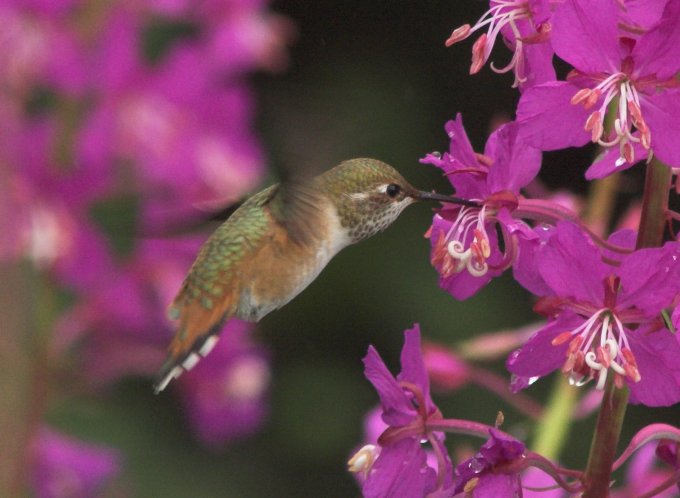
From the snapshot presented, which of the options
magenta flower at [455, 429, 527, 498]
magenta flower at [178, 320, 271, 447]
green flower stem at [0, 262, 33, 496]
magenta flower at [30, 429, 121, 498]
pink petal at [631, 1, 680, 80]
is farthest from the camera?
magenta flower at [178, 320, 271, 447]

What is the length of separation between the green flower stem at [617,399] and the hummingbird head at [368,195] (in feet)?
1.91

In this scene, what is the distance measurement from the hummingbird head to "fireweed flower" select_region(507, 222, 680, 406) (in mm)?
600

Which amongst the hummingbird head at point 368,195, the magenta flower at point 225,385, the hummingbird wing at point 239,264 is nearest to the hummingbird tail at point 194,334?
→ the hummingbird wing at point 239,264

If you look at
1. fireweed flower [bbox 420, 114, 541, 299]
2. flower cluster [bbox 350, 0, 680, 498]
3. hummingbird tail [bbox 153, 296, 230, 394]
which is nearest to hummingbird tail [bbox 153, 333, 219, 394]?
hummingbird tail [bbox 153, 296, 230, 394]

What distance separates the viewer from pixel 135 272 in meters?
3.59

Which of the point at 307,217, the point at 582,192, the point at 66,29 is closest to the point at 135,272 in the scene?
the point at 66,29

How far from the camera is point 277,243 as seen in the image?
2.46 m

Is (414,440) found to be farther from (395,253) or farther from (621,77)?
(395,253)

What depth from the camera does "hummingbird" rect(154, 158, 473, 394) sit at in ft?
7.77

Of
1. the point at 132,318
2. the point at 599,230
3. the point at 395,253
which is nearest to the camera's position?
the point at 599,230

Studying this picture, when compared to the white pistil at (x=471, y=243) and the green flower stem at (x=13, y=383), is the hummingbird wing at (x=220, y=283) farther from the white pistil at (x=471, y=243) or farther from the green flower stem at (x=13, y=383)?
the white pistil at (x=471, y=243)

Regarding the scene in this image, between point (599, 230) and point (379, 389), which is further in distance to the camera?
point (599, 230)

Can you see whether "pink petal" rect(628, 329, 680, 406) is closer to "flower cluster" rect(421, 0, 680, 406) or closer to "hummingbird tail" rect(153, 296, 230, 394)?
"flower cluster" rect(421, 0, 680, 406)

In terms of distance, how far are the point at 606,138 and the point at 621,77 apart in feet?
0.54
